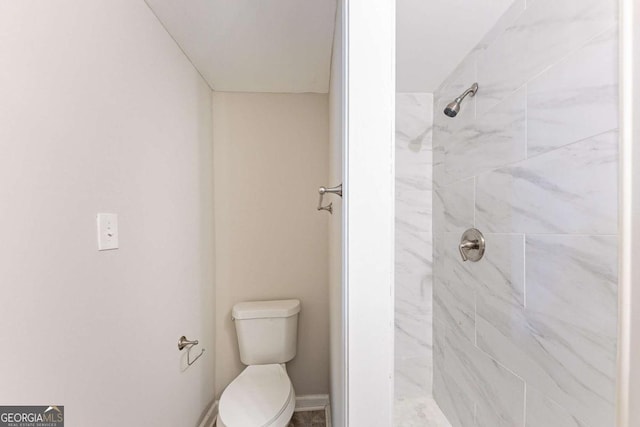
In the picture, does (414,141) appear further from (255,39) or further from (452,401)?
(452,401)

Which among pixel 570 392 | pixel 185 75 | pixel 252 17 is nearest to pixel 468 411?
pixel 570 392

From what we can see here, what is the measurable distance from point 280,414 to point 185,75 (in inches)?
70.4

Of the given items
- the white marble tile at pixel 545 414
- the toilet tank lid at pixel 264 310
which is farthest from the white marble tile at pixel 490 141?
the toilet tank lid at pixel 264 310

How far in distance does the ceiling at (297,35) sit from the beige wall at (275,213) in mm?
288

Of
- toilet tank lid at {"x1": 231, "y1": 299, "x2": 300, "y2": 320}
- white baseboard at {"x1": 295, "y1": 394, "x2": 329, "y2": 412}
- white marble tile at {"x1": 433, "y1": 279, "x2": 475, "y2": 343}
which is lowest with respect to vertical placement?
white baseboard at {"x1": 295, "y1": 394, "x2": 329, "y2": 412}

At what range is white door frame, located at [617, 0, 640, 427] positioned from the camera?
654mm

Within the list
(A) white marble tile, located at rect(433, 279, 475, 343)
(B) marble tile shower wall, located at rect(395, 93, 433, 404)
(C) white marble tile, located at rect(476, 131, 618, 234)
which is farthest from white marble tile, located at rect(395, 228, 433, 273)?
(C) white marble tile, located at rect(476, 131, 618, 234)

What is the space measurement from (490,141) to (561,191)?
1.41ft

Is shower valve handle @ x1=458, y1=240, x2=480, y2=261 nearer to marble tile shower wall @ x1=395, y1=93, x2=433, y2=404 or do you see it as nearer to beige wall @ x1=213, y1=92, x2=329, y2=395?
marble tile shower wall @ x1=395, y1=93, x2=433, y2=404

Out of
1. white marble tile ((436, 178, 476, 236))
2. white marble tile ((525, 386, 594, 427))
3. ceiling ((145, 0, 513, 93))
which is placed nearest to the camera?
white marble tile ((525, 386, 594, 427))

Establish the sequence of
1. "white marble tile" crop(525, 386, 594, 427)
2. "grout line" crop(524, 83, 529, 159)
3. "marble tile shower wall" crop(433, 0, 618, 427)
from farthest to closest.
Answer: "grout line" crop(524, 83, 529, 159)
"white marble tile" crop(525, 386, 594, 427)
"marble tile shower wall" crop(433, 0, 618, 427)

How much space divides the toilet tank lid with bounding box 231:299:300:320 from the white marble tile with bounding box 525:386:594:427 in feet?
4.12

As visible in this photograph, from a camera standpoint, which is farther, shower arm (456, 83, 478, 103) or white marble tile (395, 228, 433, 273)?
white marble tile (395, 228, 433, 273)

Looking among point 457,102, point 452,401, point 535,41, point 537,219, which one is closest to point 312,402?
point 452,401
